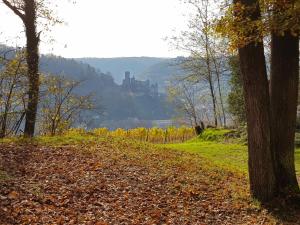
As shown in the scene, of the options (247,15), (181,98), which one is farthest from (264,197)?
(181,98)

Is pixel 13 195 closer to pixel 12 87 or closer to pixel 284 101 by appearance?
pixel 284 101

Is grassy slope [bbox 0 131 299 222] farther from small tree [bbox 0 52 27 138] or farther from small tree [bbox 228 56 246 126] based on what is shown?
small tree [bbox 228 56 246 126]

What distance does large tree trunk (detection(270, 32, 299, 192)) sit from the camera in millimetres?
8852

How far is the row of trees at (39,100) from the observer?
13508 millimetres

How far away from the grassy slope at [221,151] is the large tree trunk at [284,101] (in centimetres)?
516

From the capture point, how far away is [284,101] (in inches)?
357

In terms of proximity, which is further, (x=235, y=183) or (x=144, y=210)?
(x=235, y=183)

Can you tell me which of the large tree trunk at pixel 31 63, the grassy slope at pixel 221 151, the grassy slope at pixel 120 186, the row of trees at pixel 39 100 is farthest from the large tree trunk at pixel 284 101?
the large tree trunk at pixel 31 63

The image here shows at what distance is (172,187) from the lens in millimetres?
9750

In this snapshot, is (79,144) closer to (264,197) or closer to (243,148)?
(264,197)

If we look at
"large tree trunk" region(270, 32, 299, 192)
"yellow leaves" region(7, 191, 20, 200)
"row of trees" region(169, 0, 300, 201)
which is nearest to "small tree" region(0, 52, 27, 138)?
"yellow leaves" region(7, 191, 20, 200)

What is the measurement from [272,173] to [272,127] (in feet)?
3.20

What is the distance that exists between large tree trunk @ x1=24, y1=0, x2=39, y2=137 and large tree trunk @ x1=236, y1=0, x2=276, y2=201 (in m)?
8.09

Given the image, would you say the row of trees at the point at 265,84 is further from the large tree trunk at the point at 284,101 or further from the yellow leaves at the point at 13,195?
the yellow leaves at the point at 13,195
